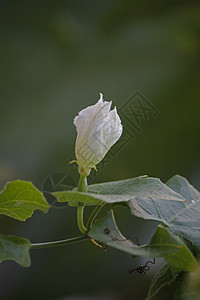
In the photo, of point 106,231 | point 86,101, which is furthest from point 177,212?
point 86,101

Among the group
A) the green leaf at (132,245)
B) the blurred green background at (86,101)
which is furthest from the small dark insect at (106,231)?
the blurred green background at (86,101)

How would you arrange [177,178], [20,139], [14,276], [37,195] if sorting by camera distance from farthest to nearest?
1. [20,139]
2. [14,276]
3. [177,178]
4. [37,195]

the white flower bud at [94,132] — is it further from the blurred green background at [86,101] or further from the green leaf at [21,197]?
the blurred green background at [86,101]

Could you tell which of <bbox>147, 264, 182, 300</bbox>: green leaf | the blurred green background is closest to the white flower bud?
<bbox>147, 264, 182, 300</bbox>: green leaf

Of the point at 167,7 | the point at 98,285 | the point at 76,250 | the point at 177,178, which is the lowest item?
the point at 98,285

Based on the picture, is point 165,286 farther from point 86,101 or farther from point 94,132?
point 86,101

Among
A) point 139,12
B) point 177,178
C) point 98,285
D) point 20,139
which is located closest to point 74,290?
point 98,285

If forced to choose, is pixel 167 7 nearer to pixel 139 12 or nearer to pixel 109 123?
pixel 139 12

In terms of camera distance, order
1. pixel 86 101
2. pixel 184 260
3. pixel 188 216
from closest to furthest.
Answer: pixel 184 260 → pixel 188 216 → pixel 86 101

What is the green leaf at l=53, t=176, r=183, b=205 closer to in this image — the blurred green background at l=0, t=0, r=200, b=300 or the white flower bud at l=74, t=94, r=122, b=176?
the white flower bud at l=74, t=94, r=122, b=176
